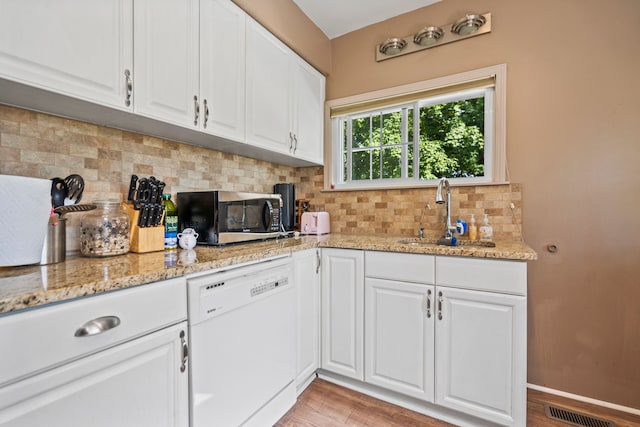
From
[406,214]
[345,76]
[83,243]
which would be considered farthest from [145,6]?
[406,214]

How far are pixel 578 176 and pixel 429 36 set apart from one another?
1.36 metres

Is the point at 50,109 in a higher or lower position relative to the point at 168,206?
higher

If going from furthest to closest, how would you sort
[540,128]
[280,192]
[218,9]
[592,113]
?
1. [280,192]
2. [540,128]
3. [592,113]
4. [218,9]

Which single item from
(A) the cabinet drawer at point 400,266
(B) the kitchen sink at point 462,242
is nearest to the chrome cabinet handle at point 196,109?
(A) the cabinet drawer at point 400,266

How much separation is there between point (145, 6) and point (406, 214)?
1.96m

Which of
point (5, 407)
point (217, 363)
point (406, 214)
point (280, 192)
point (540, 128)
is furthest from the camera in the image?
point (280, 192)

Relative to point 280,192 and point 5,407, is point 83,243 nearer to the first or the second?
point 5,407

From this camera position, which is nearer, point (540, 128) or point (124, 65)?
point (124, 65)

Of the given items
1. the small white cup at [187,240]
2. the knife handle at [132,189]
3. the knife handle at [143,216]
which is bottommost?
the small white cup at [187,240]

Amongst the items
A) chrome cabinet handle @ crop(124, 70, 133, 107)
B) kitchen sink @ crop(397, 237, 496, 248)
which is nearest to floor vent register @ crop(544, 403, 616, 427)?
kitchen sink @ crop(397, 237, 496, 248)

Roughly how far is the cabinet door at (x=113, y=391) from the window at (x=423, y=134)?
6.07 ft

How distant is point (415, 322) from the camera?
Answer: 63.5 inches

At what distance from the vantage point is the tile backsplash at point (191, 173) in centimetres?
120

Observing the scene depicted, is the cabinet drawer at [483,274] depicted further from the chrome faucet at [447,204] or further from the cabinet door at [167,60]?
the cabinet door at [167,60]
